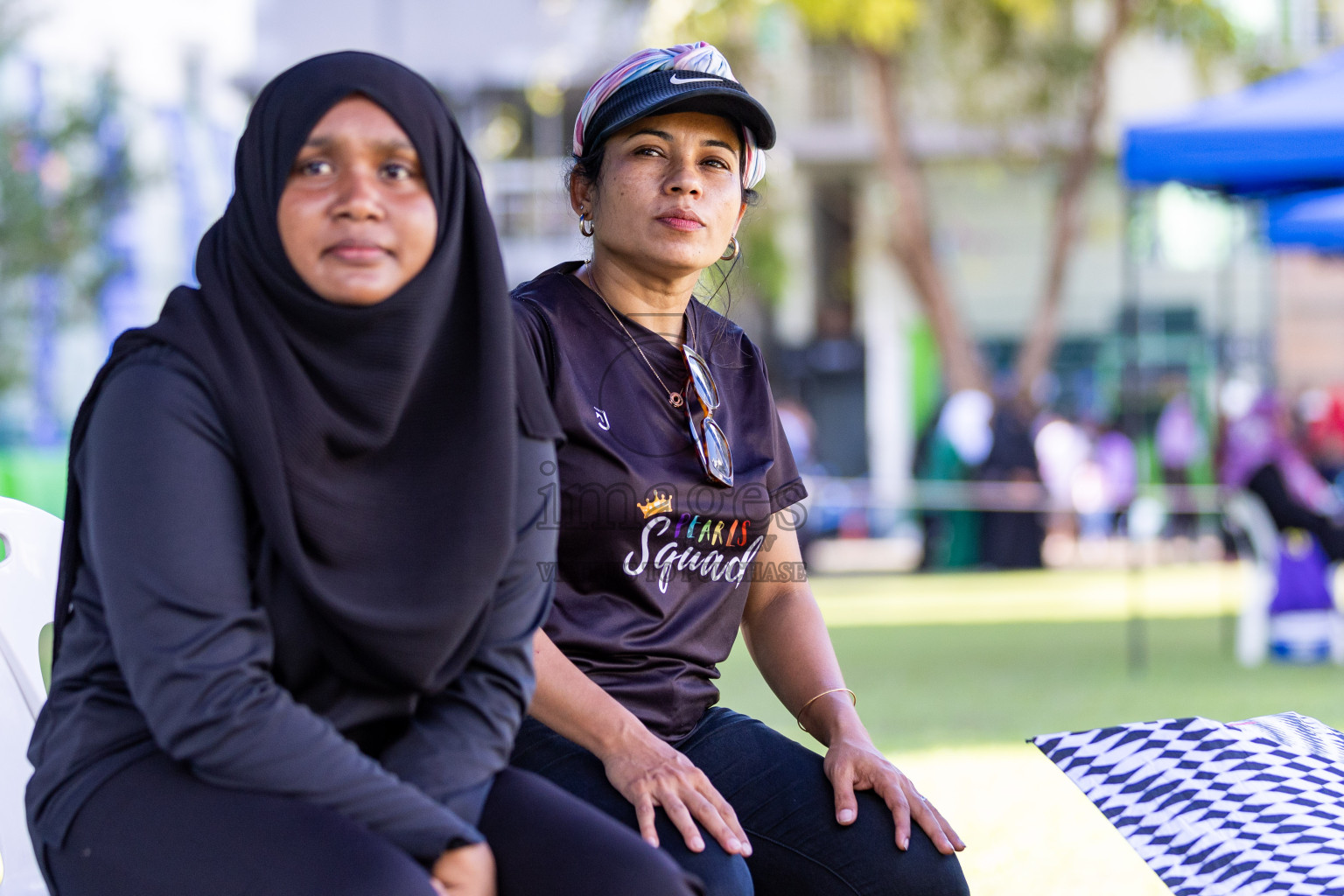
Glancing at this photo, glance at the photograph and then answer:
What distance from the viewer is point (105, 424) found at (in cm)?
184

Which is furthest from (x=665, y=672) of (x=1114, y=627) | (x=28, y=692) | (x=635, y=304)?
(x=1114, y=627)

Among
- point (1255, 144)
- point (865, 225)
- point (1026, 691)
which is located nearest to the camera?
point (1255, 144)

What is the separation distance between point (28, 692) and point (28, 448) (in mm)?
11144

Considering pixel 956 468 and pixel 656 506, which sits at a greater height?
pixel 656 506

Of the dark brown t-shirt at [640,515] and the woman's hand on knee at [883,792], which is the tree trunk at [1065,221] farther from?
the woman's hand on knee at [883,792]

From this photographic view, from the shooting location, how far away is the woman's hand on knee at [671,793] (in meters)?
2.14

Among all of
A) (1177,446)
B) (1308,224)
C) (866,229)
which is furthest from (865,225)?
(1308,224)

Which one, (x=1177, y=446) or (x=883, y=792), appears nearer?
(x=883, y=792)

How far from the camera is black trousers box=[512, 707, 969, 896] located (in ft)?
7.43

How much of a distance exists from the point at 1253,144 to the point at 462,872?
5.88 m

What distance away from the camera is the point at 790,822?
232 cm

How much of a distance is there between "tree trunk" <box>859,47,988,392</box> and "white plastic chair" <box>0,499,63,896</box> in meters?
16.1

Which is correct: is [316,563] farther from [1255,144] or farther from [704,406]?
[1255,144]

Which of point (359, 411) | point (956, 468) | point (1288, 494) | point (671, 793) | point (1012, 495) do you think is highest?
point (359, 411)
